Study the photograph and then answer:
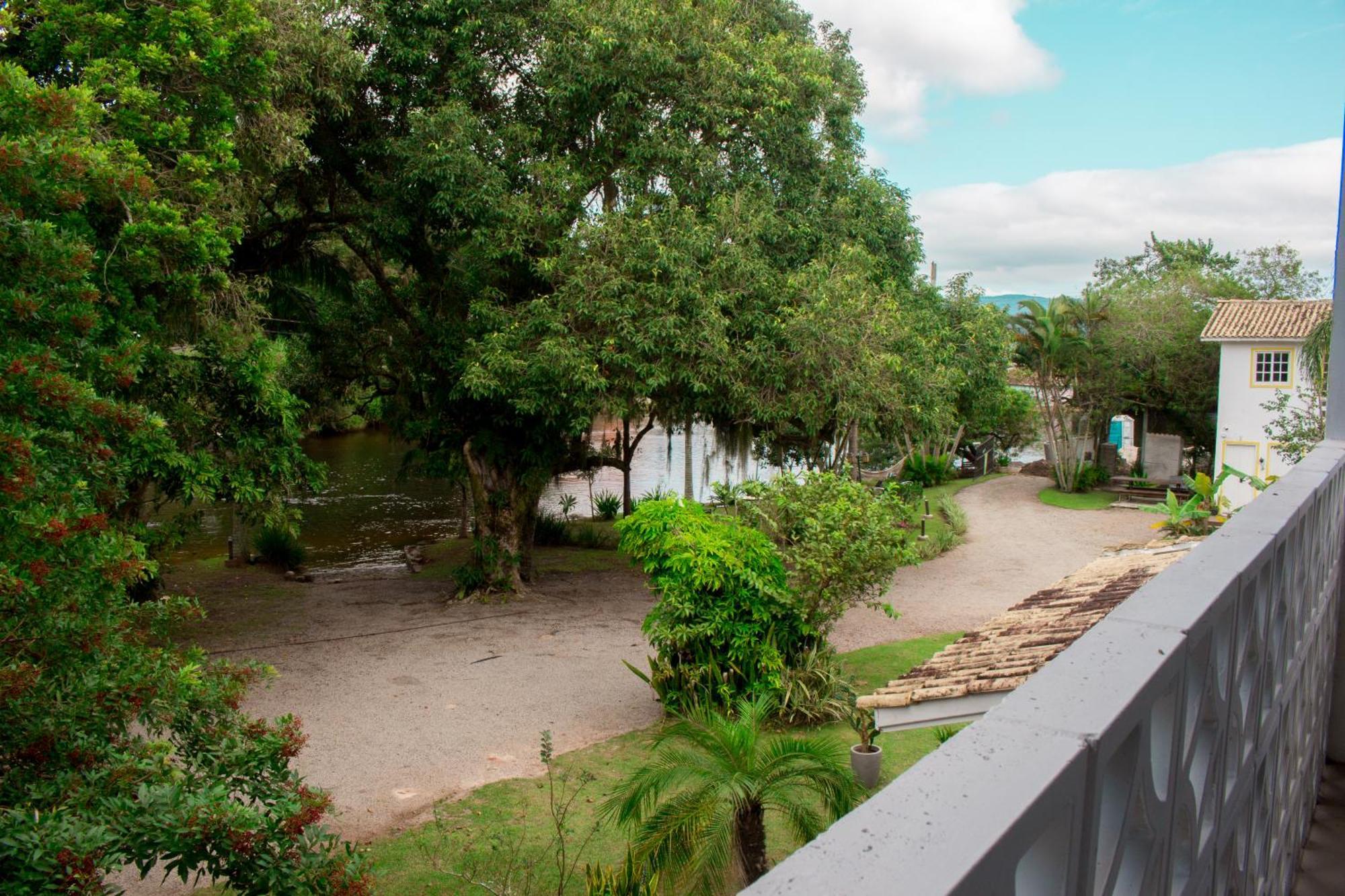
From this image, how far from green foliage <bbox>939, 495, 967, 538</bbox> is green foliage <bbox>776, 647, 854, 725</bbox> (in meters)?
13.3

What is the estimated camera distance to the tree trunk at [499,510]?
18969mm

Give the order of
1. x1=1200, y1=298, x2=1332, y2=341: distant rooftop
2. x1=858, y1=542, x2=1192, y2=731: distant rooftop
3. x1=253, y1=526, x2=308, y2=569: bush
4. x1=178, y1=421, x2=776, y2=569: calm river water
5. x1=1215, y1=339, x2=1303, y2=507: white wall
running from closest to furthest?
x1=858, y1=542, x2=1192, y2=731: distant rooftop < x1=253, y1=526, x2=308, y2=569: bush < x1=178, y1=421, x2=776, y2=569: calm river water < x1=1200, y1=298, x2=1332, y2=341: distant rooftop < x1=1215, y1=339, x2=1303, y2=507: white wall

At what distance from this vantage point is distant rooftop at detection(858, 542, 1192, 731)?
6.78m

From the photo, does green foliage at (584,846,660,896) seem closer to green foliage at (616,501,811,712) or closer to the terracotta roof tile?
the terracotta roof tile

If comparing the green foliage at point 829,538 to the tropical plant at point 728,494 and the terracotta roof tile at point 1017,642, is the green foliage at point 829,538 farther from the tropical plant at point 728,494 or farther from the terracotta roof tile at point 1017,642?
the terracotta roof tile at point 1017,642

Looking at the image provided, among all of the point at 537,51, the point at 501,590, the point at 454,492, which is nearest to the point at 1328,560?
the point at 537,51

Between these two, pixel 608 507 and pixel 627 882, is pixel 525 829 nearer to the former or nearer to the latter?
pixel 627 882

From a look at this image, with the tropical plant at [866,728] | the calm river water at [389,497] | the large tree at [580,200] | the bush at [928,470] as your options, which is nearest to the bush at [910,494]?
the calm river water at [389,497]

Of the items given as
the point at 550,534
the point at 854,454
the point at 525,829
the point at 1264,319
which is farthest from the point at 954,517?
the point at 525,829

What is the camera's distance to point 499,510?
19.1 m

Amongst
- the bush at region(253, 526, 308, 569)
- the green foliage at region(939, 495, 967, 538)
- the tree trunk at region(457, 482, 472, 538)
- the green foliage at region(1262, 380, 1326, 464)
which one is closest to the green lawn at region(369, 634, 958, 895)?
the bush at region(253, 526, 308, 569)

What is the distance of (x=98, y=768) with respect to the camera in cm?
497

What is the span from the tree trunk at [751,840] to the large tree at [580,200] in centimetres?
826

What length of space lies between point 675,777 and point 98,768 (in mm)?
3693
